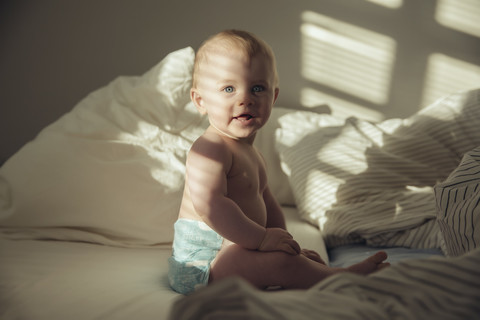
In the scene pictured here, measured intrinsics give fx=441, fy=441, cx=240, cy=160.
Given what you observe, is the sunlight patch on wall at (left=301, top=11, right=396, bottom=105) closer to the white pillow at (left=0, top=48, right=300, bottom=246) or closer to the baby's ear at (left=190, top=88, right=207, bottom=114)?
the white pillow at (left=0, top=48, right=300, bottom=246)

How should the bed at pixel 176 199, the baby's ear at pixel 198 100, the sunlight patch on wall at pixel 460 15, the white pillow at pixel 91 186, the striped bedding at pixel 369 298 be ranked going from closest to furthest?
the striped bedding at pixel 369 298
the bed at pixel 176 199
the baby's ear at pixel 198 100
the white pillow at pixel 91 186
the sunlight patch on wall at pixel 460 15

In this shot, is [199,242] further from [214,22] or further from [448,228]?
[214,22]

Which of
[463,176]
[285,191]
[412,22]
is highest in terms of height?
[412,22]

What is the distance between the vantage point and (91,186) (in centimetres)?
131

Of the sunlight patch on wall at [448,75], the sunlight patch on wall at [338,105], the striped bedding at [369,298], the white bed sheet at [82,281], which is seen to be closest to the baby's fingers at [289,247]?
the white bed sheet at [82,281]

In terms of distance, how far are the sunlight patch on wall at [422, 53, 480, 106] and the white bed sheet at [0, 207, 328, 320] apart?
1.08 metres

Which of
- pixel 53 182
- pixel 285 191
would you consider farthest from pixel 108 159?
pixel 285 191

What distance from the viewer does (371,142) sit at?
1.60 m

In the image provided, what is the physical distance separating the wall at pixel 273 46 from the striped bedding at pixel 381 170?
405 mm

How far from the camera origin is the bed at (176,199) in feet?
2.81

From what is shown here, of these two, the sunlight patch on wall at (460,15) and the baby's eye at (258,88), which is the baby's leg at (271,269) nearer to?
the baby's eye at (258,88)

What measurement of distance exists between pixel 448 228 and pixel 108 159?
98 cm

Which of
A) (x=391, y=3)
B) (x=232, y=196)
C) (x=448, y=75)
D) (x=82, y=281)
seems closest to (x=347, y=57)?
(x=391, y=3)

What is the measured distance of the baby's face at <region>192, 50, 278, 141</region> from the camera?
1027 mm
